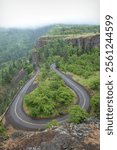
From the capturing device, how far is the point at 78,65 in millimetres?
11102

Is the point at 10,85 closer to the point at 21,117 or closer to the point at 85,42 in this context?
the point at 21,117

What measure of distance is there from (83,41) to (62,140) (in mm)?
8587

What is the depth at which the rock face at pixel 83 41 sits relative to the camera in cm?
1305

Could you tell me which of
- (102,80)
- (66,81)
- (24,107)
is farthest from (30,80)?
(102,80)

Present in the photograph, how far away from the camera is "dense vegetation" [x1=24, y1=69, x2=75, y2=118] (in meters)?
9.56

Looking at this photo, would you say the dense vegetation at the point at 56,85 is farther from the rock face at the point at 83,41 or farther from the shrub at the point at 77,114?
the rock face at the point at 83,41

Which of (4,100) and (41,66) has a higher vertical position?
(41,66)

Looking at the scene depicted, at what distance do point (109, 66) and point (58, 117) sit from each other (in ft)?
19.7

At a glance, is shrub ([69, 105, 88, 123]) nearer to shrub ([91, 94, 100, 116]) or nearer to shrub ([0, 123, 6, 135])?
shrub ([91, 94, 100, 116])

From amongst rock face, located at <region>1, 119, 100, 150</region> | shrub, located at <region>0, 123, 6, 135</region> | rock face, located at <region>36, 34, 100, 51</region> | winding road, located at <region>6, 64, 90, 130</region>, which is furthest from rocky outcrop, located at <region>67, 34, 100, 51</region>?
rock face, located at <region>1, 119, 100, 150</region>

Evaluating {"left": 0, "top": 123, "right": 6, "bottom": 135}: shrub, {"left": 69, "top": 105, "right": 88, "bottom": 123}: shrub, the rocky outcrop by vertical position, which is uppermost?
the rocky outcrop

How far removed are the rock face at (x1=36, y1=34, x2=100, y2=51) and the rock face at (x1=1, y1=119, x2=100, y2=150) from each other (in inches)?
223

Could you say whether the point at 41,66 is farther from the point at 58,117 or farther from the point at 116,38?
the point at 116,38

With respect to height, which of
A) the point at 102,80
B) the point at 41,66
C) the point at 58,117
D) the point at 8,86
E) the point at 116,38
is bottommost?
the point at 58,117
